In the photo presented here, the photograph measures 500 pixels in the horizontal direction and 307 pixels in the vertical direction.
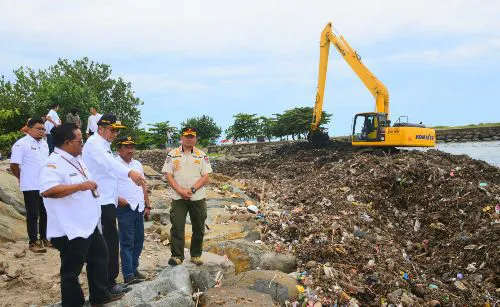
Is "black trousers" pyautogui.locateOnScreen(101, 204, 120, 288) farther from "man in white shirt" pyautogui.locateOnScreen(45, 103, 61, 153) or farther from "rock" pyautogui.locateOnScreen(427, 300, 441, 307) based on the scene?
"man in white shirt" pyautogui.locateOnScreen(45, 103, 61, 153)

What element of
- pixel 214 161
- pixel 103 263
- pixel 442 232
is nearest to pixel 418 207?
pixel 442 232

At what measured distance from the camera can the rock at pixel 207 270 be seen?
4758 millimetres

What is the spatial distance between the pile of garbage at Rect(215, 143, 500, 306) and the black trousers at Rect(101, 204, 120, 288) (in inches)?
87.7

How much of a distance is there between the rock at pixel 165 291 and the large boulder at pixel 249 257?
54.7 inches

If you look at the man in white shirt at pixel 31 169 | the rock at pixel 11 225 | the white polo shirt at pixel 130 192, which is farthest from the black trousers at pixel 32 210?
the white polo shirt at pixel 130 192

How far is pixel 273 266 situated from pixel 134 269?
208cm

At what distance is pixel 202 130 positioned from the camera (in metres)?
46.9

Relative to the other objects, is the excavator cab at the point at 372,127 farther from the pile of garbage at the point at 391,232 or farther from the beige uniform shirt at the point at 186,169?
the beige uniform shirt at the point at 186,169

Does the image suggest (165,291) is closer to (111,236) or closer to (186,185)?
(111,236)

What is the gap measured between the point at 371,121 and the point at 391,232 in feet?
33.7

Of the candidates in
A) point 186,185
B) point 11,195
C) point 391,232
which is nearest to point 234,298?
point 186,185

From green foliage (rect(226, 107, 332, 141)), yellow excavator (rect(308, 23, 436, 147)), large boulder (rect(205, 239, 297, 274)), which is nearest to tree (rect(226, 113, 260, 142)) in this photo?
green foliage (rect(226, 107, 332, 141))

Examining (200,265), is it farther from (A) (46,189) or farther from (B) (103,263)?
(A) (46,189)

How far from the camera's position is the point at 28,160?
5.92 meters
